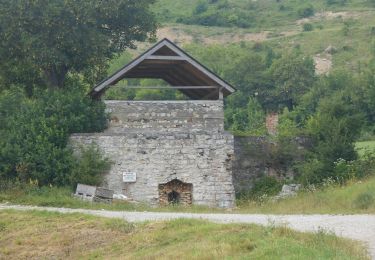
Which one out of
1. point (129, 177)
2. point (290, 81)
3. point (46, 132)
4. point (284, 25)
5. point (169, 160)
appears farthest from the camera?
point (284, 25)

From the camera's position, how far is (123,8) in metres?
27.4

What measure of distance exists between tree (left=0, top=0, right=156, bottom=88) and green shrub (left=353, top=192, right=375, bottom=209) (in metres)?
11.3

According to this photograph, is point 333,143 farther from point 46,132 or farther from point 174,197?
point 46,132

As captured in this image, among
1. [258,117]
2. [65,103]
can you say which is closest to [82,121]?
[65,103]

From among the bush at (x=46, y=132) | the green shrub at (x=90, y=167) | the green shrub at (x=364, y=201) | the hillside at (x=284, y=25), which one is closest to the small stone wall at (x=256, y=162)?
the bush at (x=46, y=132)

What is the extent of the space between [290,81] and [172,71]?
28752 millimetres

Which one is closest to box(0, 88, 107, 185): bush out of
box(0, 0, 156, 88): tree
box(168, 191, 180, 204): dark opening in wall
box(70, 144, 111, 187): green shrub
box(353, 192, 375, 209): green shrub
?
box(70, 144, 111, 187): green shrub

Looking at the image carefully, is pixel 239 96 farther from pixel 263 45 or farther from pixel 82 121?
pixel 82 121

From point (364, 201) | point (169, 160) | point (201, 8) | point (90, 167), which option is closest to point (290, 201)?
point (364, 201)

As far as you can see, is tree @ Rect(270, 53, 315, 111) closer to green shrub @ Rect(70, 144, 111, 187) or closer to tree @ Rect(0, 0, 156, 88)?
tree @ Rect(0, 0, 156, 88)

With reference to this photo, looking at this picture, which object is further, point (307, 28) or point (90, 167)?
point (307, 28)

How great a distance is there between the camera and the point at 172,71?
1057 inches

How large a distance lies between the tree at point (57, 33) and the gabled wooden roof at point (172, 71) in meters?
1.72

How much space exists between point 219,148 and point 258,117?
19.4 metres
